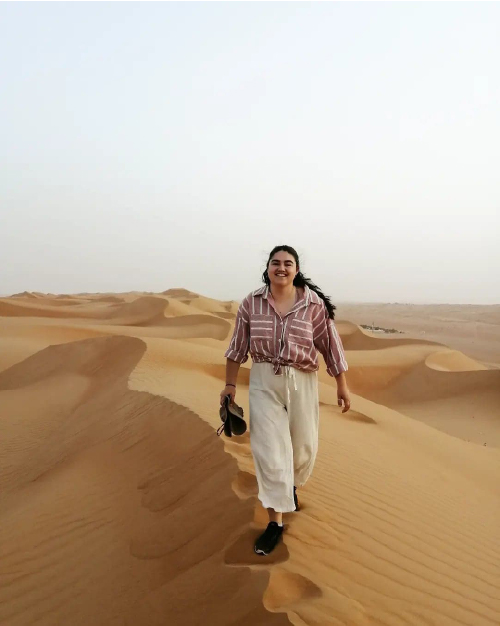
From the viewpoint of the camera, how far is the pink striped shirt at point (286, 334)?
314cm

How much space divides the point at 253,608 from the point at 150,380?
240 inches

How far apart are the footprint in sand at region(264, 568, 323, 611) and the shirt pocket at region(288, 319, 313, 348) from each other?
1.30m

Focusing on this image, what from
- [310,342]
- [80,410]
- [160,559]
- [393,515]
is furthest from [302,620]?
[80,410]

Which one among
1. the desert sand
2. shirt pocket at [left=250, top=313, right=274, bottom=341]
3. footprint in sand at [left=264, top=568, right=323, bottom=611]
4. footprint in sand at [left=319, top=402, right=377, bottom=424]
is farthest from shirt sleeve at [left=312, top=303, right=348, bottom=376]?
footprint in sand at [left=319, top=402, right=377, bottom=424]

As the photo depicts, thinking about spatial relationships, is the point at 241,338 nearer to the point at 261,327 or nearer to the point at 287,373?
the point at 261,327

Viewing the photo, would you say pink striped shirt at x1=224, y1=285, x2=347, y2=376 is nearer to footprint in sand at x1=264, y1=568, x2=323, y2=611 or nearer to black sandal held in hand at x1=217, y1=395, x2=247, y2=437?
black sandal held in hand at x1=217, y1=395, x2=247, y2=437

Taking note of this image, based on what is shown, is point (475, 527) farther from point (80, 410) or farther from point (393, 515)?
point (80, 410)

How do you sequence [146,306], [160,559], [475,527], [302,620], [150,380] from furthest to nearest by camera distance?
[146,306], [150,380], [475,527], [160,559], [302,620]

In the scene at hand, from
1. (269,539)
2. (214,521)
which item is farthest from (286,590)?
(214,521)

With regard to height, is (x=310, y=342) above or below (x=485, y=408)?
above

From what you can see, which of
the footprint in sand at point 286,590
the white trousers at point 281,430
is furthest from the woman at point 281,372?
the footprint in sand at point 286,590

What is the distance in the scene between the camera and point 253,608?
97.3 inches

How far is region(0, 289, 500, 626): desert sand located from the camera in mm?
2752

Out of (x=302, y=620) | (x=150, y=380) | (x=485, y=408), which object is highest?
(x=302, y=620)
